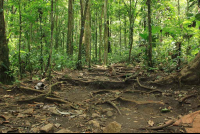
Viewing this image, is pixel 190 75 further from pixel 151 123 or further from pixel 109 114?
pixel 109 114

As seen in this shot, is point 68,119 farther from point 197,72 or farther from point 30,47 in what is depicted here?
point 30,47

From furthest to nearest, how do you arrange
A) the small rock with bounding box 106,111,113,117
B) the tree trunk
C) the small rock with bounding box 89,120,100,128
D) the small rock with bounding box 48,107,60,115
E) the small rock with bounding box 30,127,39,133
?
the tree trunk → the small rock with bounding box 106,111,113,117 → the small rock with bounding box 48,107,60,115 → the small rock with bounding box 89,120,100,128 → the small rock with bounding box 30,127,39,133

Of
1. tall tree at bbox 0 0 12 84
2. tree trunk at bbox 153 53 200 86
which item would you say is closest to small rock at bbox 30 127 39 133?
tall tree at bbox 0 0 12 84

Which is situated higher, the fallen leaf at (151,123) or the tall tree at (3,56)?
the tall tree at (3,56)

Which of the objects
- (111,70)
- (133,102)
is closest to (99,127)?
(133,102)

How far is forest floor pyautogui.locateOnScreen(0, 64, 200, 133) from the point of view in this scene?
11.1 feet

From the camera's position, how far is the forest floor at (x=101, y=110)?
11.1 ft

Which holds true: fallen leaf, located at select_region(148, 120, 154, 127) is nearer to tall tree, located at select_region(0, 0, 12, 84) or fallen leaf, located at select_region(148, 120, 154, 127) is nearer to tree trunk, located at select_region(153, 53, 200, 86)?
tree trunk, located at select_region(153, 53, 200, 86)

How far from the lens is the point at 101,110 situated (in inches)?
192

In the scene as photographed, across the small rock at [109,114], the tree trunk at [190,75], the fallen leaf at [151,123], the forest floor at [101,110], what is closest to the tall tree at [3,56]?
the forest floor at [101,110]

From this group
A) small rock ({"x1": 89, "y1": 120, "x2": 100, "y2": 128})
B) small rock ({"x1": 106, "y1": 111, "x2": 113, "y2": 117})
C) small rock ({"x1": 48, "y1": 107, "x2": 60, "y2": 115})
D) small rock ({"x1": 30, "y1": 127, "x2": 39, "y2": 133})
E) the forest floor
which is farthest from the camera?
small rock ({"x1": 106, "y1": 111, "x2": 113, "y2": 117})

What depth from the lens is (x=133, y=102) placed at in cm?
539

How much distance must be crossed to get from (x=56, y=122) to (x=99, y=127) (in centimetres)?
106

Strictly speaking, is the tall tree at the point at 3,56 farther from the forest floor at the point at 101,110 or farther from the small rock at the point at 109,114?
the small rock at the point at 109,114
